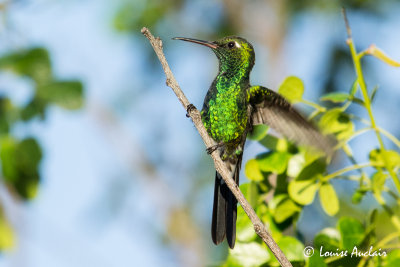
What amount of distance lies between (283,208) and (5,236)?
180 cm

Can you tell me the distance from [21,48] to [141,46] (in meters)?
3.85

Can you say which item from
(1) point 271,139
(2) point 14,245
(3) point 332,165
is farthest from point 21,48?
(3) point 332,165

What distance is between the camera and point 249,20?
7.82 m

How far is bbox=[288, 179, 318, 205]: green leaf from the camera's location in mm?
2084

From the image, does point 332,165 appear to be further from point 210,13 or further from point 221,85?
point 210,13

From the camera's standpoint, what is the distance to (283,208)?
6.98 feet

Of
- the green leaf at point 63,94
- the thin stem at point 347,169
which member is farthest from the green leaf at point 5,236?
the thin stem at point 347,169

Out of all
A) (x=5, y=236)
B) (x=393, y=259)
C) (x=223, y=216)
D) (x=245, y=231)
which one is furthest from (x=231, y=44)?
(x=393, y=259)

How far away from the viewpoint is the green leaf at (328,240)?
198 centimetres

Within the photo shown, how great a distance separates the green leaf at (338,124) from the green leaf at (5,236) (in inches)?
76.8

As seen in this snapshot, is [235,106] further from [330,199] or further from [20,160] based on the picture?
[20,160]

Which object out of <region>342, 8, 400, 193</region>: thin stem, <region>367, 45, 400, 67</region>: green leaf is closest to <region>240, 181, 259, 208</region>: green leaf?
<region>342, 8, 400, 193</region>: thin stem

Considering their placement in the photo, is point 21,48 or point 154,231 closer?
point 21,48

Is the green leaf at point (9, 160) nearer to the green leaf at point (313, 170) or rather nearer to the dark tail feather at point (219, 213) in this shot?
the dark tail feather at point (219, 213)
